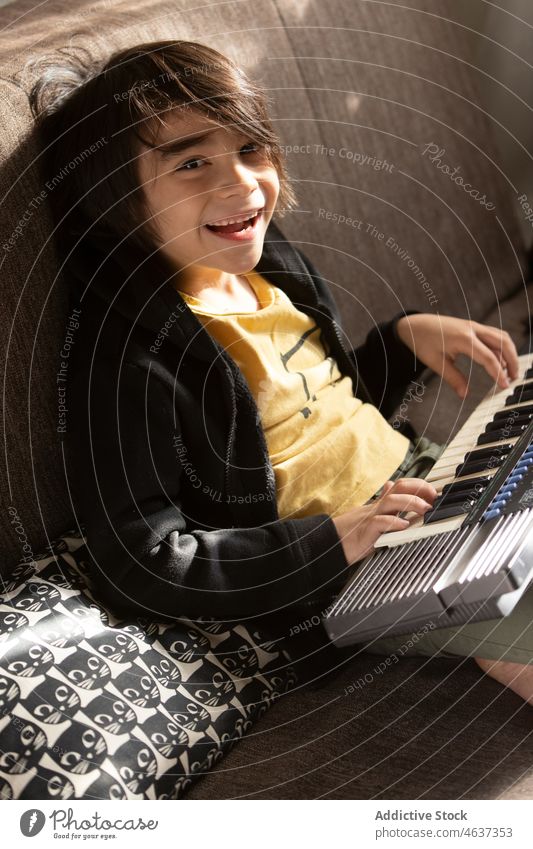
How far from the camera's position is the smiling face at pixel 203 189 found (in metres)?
0.68

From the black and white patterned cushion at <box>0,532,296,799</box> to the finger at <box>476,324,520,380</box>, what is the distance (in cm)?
39

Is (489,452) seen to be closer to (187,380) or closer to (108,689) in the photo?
(187,380)

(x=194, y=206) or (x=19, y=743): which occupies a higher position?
(x=194, y=206)

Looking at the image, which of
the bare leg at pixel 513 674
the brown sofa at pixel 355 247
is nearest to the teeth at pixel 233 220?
the brown sofa at pixel 355 247

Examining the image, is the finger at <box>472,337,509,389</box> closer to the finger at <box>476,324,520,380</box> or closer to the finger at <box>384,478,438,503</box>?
the finger at <box>476,324,520,380</box>

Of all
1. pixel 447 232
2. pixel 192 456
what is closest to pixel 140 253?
pixel 192 456

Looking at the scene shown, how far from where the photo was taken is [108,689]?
0.64 metres

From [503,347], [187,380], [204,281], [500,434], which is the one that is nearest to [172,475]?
[187,380]

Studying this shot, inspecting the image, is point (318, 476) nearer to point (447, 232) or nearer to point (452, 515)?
point (452, 515)

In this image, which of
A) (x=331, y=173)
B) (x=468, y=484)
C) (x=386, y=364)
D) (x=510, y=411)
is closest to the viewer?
(x=468, y=484)

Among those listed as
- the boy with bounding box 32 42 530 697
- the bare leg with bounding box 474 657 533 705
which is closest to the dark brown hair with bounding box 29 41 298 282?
the boy with bounding box 32 42 530 697

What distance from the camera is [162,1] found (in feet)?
3.04

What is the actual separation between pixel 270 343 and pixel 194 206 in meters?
0.15

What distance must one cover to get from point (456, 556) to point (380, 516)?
87 millimetres
